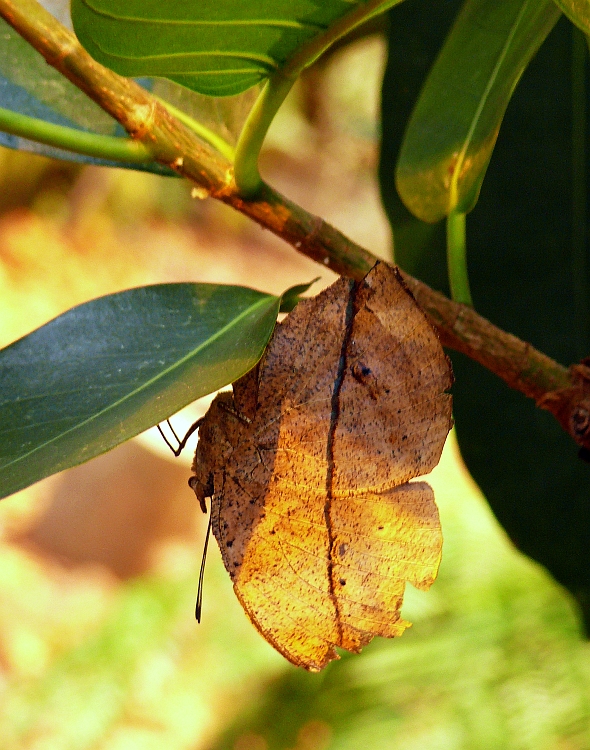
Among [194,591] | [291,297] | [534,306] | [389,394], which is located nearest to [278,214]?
[291,297]

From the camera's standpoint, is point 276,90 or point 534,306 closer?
point 276,90

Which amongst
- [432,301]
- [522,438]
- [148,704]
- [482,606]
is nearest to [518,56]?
[432,301]

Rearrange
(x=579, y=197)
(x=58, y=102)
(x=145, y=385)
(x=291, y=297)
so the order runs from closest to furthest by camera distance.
Result: (x=145, y=385), (x=291, y=297), (x=58, y=102), (x=579, y=197)

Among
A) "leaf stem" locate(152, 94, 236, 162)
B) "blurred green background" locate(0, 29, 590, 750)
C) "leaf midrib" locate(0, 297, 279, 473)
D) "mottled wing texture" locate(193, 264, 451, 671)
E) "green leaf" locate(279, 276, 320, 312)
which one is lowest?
"blurred green background" locate(0, 29, 590, 750)

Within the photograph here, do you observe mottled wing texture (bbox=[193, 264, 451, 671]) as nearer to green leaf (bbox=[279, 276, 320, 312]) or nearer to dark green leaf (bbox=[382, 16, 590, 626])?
green leaf (bbox=[279, 276, 320, 312])

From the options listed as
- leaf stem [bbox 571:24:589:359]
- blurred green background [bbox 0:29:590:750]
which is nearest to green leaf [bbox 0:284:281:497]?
leaf stem [bbox 571:24:589:359]

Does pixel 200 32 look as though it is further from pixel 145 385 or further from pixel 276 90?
pixel 145 385
